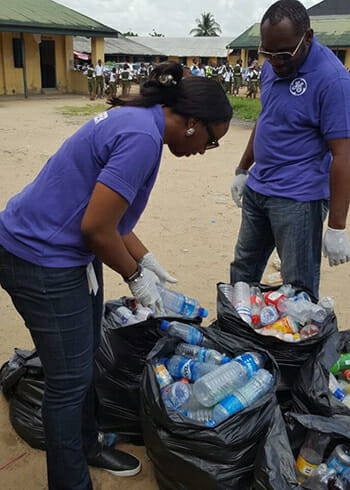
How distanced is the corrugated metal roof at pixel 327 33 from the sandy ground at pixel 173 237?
56.3 ft

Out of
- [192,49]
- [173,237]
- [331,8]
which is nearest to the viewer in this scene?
[173,237]

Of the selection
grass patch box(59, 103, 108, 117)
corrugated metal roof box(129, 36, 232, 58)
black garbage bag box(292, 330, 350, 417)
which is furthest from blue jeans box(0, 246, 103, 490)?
corrugated metal roof box(129, 36, 232, 58)

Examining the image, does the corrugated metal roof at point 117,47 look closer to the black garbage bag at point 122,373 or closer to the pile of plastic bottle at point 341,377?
the black garbage bag at point 122,373

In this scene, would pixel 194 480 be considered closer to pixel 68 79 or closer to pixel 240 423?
pixel 240 423

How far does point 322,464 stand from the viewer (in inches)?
71.8

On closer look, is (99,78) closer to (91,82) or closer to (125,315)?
(91,82)

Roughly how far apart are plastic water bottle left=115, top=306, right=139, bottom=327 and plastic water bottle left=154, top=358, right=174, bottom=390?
35 cm

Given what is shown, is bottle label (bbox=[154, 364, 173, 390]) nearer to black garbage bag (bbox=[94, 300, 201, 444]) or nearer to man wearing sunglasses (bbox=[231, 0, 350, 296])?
black garbage bag (bbox=[94, 300, 201, 444])

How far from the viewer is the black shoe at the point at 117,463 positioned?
214 cm

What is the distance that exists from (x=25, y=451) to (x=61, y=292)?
112 centimetres

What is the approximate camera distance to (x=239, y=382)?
6.55ft

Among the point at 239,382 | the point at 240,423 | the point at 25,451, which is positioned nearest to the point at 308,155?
the point at 239,382

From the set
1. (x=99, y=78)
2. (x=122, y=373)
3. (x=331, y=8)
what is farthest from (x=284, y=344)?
(x=331, y=8)

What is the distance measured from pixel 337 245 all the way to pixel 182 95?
133 cm
